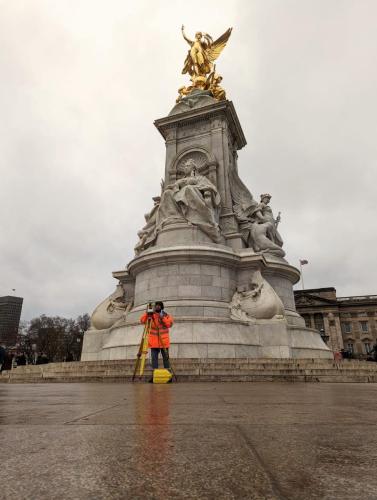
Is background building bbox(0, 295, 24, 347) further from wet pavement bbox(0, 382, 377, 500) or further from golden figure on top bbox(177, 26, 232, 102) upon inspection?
wet pavement bbox(0, 382, 377, 500)

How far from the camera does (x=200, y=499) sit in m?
1.01

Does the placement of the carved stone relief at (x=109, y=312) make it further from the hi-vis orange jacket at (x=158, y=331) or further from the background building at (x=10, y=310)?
the background building at (x=10, y=310)

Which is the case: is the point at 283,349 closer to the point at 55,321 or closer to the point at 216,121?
the point at 216,121

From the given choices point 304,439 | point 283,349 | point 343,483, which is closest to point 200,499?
point 343,483

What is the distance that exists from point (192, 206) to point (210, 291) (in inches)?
184

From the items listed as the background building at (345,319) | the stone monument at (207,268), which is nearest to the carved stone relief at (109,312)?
the stone monument at (207,268)

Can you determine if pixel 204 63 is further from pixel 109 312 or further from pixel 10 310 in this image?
pixel 10 310

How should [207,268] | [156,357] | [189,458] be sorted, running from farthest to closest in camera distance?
1. [207,268]
2. [156,357]
3. [189,458]

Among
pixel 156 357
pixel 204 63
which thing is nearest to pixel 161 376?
pixel 156 357

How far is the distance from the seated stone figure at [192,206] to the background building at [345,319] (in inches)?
2019

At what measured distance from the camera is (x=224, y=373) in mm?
9203

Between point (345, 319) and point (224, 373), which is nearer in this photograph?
point (224, 373)

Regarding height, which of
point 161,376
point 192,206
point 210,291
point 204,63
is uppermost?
point 204,63

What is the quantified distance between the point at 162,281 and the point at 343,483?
14969 mm
